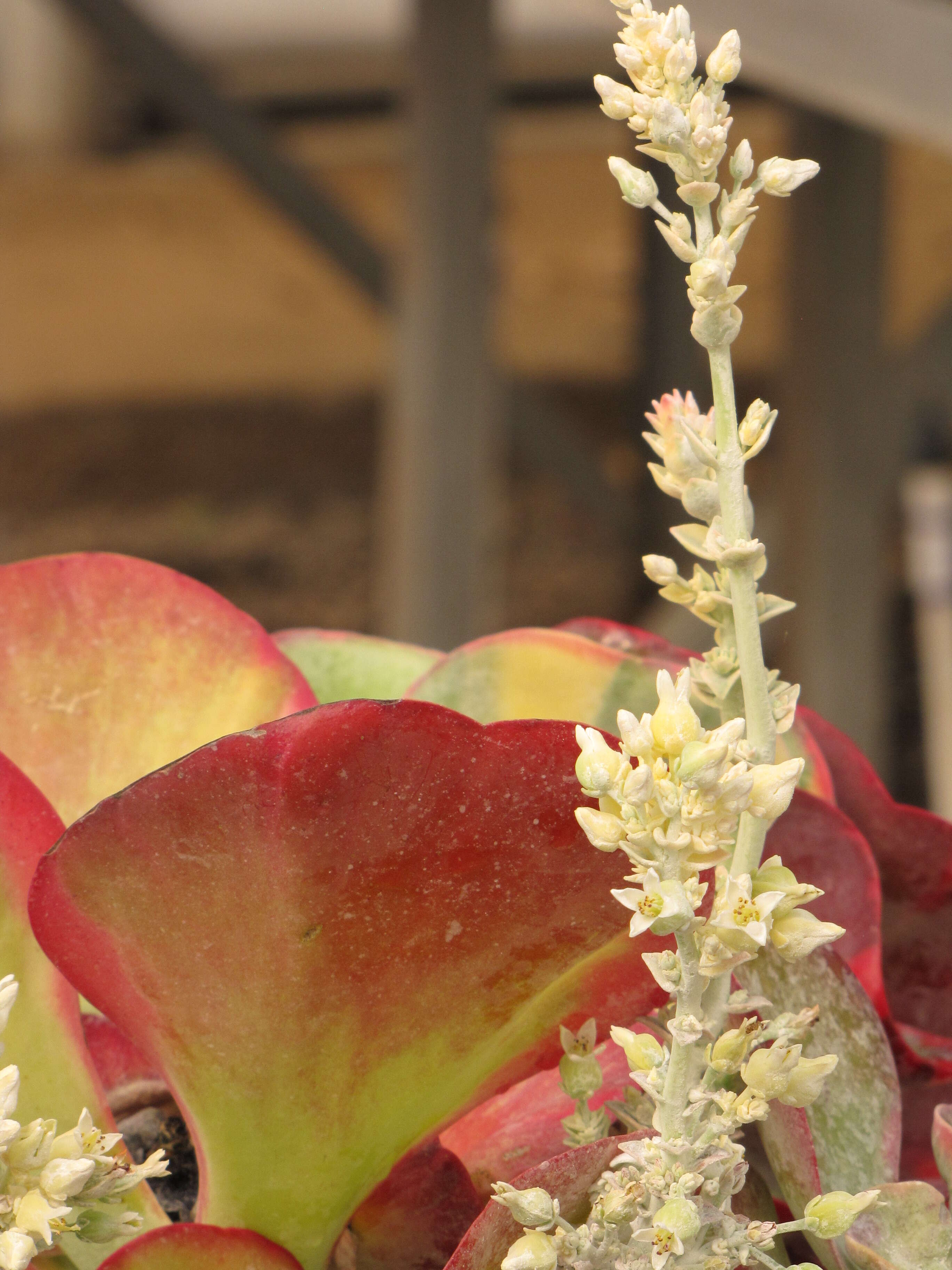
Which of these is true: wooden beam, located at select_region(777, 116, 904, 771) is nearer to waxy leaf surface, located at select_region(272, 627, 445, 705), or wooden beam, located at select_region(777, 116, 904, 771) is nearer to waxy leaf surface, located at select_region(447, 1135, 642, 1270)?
waxy leaf surface, located at select_region(272, 627, 445, 705)

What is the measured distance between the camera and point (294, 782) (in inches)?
6.7

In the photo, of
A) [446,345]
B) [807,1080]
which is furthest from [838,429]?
[807,1080]

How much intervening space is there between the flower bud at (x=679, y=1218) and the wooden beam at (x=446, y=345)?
1915 millimetres

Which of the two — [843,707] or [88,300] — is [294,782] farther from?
[88,300]

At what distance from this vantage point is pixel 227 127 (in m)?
3.01

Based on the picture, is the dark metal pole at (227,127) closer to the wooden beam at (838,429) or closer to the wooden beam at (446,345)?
the wooden beam at (446,345)

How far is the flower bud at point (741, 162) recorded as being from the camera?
0.18 m

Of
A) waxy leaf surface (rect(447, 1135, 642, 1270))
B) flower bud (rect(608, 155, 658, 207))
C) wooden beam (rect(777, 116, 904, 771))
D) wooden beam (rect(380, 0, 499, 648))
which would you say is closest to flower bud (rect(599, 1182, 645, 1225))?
waxy leaf surface (rect(447, 1135, 642, 1270))

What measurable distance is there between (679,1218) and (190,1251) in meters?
0.07

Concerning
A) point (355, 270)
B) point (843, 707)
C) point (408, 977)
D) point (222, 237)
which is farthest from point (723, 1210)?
point (222, 237)

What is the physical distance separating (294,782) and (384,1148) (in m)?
0.06

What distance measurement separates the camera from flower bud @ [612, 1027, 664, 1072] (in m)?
0.16

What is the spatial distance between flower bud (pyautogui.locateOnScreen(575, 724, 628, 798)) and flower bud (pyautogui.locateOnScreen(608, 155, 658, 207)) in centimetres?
7

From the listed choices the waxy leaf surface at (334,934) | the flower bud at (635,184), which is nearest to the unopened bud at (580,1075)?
the waxy leaf surface at (334,934)
